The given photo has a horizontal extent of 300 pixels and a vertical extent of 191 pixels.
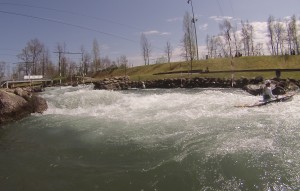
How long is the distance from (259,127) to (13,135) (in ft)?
34.0

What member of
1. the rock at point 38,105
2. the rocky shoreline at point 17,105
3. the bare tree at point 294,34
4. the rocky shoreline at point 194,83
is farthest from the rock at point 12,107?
the bare tree at point 294,34

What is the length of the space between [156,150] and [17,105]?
10.4 metres

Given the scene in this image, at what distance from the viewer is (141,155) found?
9.79m

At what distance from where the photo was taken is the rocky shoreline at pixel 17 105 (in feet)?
54.1

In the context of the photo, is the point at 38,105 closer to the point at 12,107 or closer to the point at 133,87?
the point at 12,107

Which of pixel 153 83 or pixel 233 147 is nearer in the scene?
pixel 233 147

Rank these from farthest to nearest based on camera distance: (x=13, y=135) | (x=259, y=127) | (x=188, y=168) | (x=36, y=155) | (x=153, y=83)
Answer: (x=153, y=83)
(x=13, y=135)
(x=259, y=127)
(x=36, y=155)
(x=188, y=168)

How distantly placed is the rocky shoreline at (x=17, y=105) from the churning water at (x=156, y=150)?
68cm

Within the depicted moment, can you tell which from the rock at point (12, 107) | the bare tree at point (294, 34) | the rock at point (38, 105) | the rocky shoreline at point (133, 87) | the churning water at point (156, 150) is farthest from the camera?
the bare tree at point (294, 34)

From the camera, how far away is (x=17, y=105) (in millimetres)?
17344

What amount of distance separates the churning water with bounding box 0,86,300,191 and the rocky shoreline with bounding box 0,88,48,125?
685mm

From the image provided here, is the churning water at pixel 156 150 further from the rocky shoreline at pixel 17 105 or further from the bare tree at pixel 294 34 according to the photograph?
the bare tree at pixel 294 34

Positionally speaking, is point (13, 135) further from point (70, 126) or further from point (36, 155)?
point (36, 155)

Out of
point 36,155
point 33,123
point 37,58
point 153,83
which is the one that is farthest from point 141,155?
point 37,58
